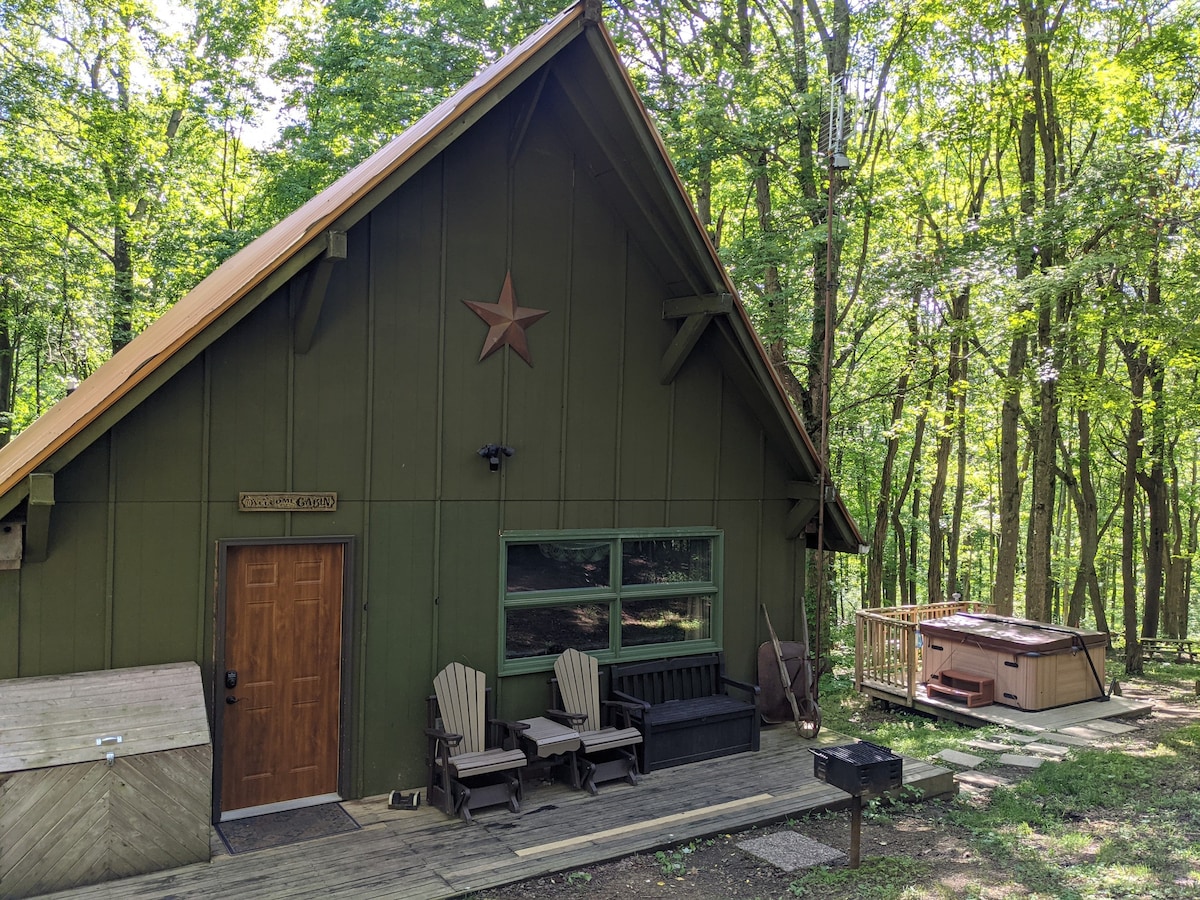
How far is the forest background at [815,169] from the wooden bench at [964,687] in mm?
4048

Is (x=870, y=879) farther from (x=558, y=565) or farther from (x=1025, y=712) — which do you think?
(x=1025, y=712)

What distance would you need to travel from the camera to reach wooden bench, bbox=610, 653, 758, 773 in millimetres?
7113

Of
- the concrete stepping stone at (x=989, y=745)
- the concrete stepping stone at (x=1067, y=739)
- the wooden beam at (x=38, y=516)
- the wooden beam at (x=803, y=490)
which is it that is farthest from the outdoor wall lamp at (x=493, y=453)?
the concrete stepping stone at (x=1067, y=739)

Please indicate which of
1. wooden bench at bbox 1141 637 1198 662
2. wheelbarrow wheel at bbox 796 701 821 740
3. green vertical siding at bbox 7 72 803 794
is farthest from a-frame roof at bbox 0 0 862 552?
wooden bench at bbox 1141 637 1198 662

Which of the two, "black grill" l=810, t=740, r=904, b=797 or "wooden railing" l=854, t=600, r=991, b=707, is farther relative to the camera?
"wooden railing" l=854, t=600, r=991, b=707

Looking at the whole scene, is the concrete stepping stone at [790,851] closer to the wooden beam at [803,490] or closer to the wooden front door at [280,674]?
the wooden front door at [280,674]

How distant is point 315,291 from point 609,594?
3620 millimetres

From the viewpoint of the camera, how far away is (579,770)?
669 cm

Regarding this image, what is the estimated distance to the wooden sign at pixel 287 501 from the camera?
19.0 ft

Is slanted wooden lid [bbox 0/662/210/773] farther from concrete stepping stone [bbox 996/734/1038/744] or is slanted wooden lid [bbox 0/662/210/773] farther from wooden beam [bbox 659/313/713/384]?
concrete stepping stone [bbox 996/734/1038/744]

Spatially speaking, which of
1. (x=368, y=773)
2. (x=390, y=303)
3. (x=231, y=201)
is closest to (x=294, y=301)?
(x=390, y=303)

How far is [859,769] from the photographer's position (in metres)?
5.32

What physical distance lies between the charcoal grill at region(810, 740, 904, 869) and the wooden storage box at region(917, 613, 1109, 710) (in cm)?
590

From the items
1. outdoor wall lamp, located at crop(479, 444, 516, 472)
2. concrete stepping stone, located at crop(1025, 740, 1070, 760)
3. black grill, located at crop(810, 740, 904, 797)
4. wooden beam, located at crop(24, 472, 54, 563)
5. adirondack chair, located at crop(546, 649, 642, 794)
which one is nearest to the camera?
wooden beam, located at crop(24, 472, 54, 563)
